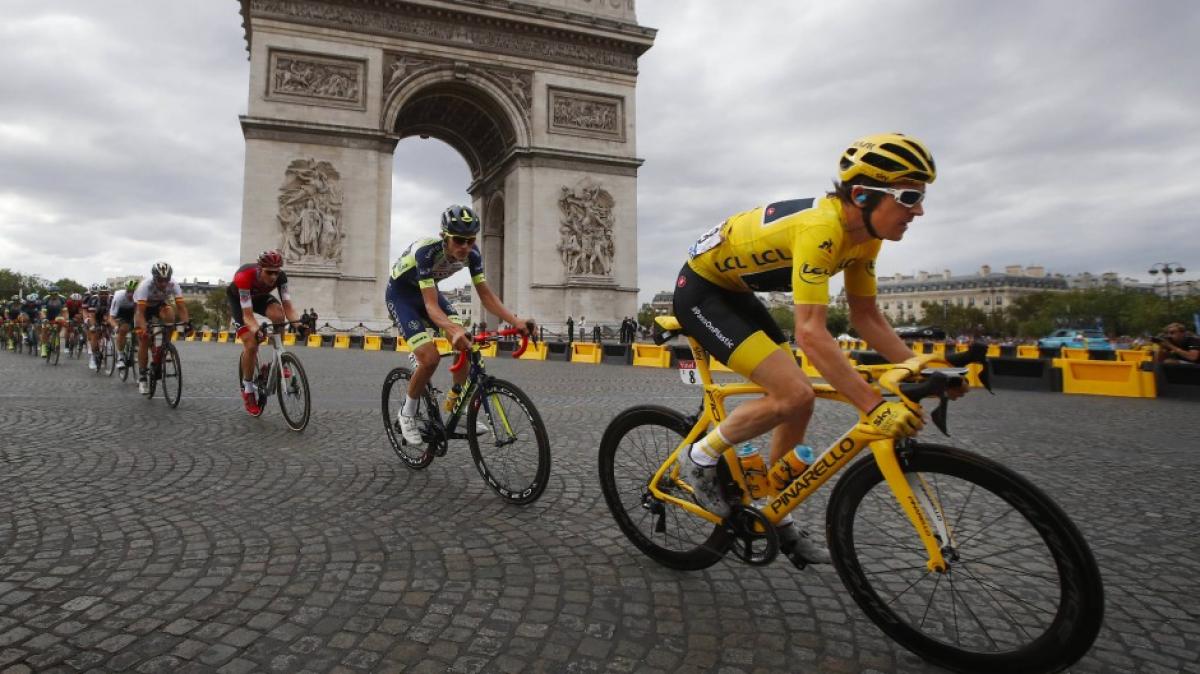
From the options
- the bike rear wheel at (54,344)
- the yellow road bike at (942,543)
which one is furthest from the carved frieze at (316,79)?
the yellow road bike at (942,543)

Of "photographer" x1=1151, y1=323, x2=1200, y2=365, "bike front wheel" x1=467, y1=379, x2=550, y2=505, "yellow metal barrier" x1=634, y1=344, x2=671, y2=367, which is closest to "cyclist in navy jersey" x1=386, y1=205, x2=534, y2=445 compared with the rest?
"bike front wheel" x1=467, y1=379, x2=550, y2=505

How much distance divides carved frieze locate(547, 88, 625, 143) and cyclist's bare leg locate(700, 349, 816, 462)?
25.9 metres

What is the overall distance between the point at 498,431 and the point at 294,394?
2755mm

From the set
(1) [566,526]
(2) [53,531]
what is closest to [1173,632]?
(1) [566,526]

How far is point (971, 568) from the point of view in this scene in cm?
190

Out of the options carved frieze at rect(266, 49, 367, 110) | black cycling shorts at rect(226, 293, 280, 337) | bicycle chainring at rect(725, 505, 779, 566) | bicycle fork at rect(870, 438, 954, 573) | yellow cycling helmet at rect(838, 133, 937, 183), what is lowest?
bicycle chainring at rect(725, 505, 779, 566)

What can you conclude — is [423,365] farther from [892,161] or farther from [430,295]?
[892,161]

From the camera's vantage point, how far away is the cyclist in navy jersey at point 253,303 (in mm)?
5711

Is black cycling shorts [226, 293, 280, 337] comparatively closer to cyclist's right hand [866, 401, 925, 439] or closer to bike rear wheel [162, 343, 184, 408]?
bike rear wheel [162, 343, 184, 408]

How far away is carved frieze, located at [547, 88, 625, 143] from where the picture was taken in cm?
2697

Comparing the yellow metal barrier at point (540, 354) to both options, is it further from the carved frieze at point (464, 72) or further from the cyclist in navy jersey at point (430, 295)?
the cyclist in navy jersey at point (430, 295)

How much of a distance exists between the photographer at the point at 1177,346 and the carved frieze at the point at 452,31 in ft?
72.1

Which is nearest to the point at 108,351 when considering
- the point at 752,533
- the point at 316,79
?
the point at 752,533

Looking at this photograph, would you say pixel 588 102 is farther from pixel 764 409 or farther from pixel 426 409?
pixel 764 409
